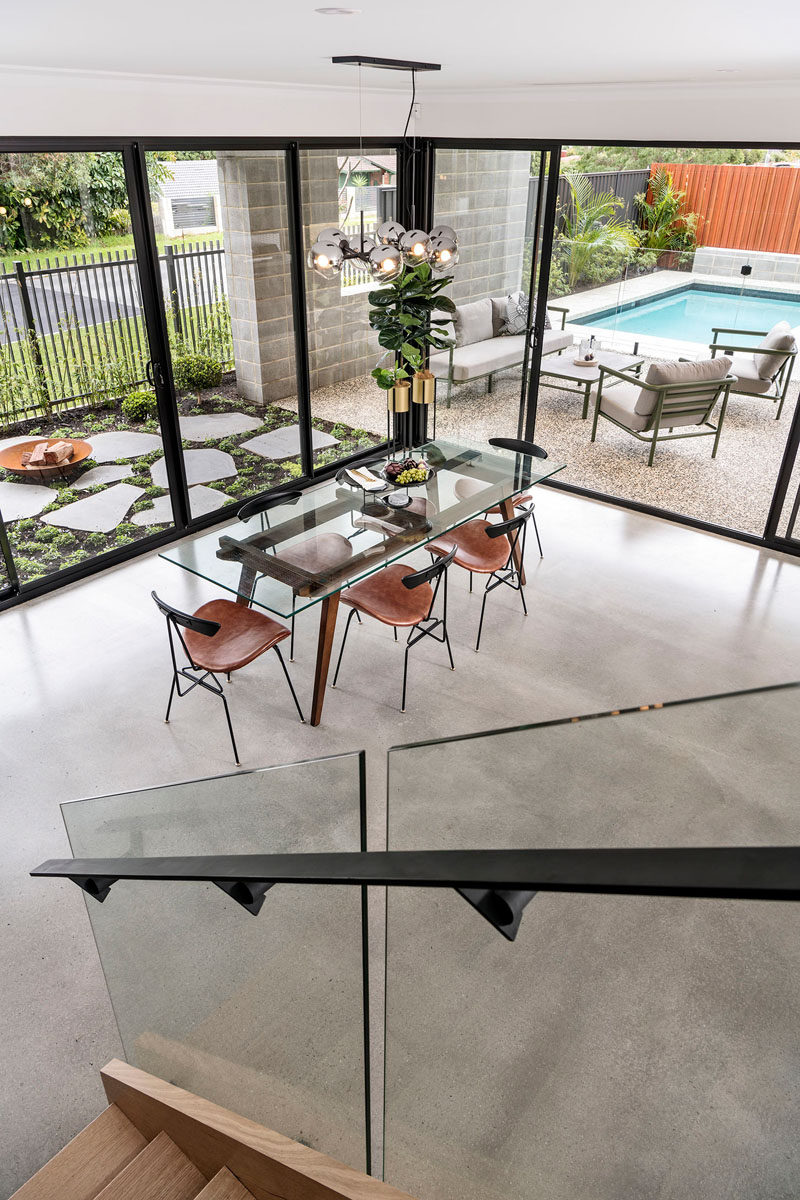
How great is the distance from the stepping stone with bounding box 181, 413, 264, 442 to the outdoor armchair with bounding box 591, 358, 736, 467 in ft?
9.74

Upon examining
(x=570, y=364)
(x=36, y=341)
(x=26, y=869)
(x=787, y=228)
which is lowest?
(x=26, y=869)

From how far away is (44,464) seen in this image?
5055 mm

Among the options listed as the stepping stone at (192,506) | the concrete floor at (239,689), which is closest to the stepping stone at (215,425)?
the stepping stone at (192,506)

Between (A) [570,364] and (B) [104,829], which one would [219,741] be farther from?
(A) [570,364]

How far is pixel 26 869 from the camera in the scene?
339 centimetres

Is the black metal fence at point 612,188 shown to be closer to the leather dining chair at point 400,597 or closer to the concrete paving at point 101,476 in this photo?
the leather dining chair at point 400,597

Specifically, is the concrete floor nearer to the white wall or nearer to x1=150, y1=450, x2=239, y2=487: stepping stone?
x1=150, y1=450, x2=239, y2=487: stepping stone

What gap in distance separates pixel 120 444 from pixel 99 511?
46 centimetres

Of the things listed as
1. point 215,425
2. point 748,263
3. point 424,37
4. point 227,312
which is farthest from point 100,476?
point 748,263

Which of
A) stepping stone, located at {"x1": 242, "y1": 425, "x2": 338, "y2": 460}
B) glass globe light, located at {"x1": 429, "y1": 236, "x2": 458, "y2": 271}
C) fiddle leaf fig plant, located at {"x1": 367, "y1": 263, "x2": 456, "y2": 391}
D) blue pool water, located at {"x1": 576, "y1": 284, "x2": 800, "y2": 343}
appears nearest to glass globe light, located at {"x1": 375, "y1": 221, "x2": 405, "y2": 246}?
glass globe light, located at {"x1": 429, "y1": 236, "x2": 458, "y2": 271}

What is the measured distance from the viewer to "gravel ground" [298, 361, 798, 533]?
6.60 m

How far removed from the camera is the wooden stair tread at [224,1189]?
1976mm

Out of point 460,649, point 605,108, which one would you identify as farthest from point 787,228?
point 460,649

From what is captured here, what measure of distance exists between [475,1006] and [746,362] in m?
6.61
